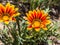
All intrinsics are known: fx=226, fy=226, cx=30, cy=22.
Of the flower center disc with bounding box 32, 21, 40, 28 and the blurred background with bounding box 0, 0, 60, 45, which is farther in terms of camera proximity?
the blurred background with bounding box 0, 0, 60, 45

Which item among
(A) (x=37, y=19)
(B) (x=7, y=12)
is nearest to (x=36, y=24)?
(A) (x=37, y=19)

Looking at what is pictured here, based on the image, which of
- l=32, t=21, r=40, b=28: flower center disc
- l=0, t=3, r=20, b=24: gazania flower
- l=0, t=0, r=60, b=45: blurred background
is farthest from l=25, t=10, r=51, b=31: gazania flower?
l=0, t=0, r=60, b=45: blurred background

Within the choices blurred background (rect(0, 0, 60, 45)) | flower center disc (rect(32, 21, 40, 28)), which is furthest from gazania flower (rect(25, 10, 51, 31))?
blurred background (rect(0, 0, 60, 45))

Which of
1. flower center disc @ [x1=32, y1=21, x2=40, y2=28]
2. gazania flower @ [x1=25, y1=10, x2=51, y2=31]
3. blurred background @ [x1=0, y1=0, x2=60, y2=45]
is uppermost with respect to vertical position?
gazania flower @ [x1=25, y1=10, x2=51, y2=31]

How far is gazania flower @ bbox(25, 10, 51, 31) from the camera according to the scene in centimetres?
183

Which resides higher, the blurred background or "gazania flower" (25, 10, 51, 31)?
"gazania flower" (25, 10, 51, 31)

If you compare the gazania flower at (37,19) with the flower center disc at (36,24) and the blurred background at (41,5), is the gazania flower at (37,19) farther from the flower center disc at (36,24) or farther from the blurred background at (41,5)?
the blurred background at (41,5)

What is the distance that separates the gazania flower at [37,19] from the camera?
1.83m

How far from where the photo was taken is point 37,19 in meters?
1.90

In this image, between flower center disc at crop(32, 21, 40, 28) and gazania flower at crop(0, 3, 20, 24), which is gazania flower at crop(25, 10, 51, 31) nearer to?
flower center disc at crop(32, 21, 40, 28)

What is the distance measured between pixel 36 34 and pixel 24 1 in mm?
890

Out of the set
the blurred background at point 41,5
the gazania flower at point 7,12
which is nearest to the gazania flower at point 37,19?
the gazania flower at point 7,12

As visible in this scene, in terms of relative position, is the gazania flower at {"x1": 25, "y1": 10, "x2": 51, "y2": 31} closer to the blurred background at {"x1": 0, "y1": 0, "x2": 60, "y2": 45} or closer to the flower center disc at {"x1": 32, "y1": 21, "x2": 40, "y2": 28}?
the flower center disc at {"x1": 32, "y1": 21, "x2": 40, "y2": 28}

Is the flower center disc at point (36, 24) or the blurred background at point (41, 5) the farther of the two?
the blurred background at point (41, 5)
